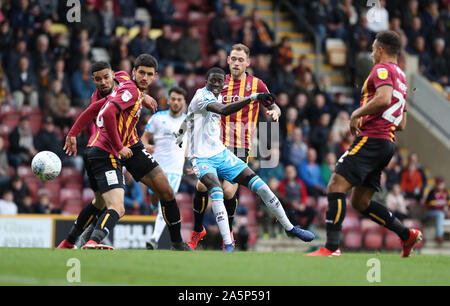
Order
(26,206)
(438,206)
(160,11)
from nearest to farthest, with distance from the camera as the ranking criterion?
(26,206), (438,206), (160,11)

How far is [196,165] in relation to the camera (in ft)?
30.2

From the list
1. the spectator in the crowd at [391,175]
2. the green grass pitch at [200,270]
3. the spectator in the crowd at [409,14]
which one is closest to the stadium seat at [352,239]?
the spectator in the crowd at [391,175]

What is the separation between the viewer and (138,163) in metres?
8.70

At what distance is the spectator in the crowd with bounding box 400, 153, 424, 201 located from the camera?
59.9 feet

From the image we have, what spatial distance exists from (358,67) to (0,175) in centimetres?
1014

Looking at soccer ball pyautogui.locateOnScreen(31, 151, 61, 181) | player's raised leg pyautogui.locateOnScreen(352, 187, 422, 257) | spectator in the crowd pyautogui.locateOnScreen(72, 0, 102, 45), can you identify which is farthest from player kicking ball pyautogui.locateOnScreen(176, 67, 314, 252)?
spectator in the crowd pyautogui.locateOnScreen(72, 0, 102, 45)

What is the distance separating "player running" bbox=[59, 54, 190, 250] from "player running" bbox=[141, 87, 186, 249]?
2.76 meters

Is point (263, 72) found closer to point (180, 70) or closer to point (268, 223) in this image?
point (180, 70)

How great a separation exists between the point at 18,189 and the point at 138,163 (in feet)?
19.1

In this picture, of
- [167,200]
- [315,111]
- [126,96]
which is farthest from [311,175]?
[126,96]

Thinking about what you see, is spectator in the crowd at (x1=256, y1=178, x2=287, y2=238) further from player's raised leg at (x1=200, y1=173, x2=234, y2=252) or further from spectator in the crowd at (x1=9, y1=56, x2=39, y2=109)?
player's raised leg at (x1=200, y1=173, x2=234, y2=252)

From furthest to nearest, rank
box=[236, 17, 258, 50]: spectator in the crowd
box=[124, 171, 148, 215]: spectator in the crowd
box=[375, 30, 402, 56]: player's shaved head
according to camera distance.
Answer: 1. box=[236, 17, 258, 50]: spectator in the crowd
2. box=[124, 171, 148, 215]: spectator in the crowd
3. box=[375, 30, 402, 56]: player's shaved head

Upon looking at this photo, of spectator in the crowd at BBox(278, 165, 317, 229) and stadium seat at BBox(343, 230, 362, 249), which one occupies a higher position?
spectator in the crowd at BBox(278, 165, 317, 229)
